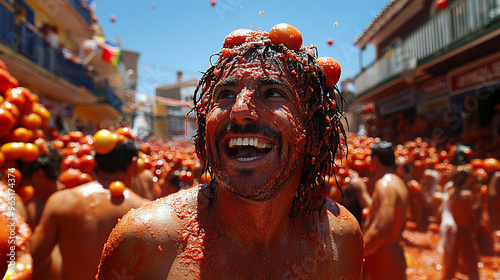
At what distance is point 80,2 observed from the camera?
1647 cm

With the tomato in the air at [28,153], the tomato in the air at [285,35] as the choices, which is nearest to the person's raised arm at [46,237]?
the tomato in the air at [28,153]

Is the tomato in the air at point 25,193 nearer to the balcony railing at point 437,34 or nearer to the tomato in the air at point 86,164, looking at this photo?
the tomato in the air at point 86,164

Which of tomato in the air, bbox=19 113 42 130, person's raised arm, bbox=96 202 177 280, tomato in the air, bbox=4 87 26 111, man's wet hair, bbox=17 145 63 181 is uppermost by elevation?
tomato in the air, bbox=4 87 26 111

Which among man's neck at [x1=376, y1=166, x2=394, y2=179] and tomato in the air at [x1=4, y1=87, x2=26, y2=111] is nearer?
tomato in the air at [x1=4, y1=87, x2=26, y2=111]

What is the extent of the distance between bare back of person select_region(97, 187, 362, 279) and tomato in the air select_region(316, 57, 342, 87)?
2.48 ft

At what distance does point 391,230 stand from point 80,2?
18683 mm

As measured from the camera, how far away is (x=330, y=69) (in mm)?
1650

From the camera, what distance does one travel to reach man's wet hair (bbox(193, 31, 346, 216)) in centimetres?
153

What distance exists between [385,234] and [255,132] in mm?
2623

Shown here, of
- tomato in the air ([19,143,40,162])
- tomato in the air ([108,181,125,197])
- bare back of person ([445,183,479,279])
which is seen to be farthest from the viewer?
bare back of person ([445,183,479,279])

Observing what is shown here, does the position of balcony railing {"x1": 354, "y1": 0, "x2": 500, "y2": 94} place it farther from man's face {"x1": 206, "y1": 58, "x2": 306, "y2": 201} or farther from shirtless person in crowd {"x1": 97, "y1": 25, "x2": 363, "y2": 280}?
man's face {"x1": 206, "y1": 58, "x2": 306, "y2": 201}

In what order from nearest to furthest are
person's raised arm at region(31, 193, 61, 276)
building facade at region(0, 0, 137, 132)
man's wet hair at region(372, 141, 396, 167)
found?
person's raised arm at region(31, 193, 61, 276), man's wet hair at region(372, 141, 396, 167), building facade at region(0, 0, 137, 132)

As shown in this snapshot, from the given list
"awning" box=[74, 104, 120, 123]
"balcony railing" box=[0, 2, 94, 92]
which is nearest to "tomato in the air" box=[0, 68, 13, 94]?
"balcony railing" box=[0, 2, 94, 92]

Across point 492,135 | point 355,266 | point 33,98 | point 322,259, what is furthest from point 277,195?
point 492,135
